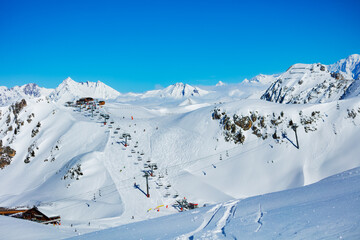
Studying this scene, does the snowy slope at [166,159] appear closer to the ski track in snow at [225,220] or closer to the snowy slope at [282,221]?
the ski track in snow at [225,220]

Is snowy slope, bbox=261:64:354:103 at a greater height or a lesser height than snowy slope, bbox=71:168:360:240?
greater

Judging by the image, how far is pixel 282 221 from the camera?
11.9 meters

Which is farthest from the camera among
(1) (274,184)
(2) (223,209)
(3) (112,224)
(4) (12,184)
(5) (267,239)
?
(4) (12,184)

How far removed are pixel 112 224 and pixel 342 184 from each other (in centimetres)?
2820

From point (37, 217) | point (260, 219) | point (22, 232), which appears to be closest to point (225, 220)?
point (260, 219)

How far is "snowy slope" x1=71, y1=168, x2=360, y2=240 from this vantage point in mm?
9930

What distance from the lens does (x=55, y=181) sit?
55125 millimetres

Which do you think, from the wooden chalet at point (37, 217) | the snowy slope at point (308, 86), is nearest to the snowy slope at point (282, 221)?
the wooden chalet at point (37, 217)

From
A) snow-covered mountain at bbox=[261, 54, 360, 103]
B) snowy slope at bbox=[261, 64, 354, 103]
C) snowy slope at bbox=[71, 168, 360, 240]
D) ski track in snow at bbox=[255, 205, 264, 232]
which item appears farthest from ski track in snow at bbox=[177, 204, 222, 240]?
snowy slope at bbox=[261, 64, 354, 103]

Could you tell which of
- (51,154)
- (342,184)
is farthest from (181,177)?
(342,184)

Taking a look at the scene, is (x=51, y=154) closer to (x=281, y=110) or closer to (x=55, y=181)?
(x=55, y=181)

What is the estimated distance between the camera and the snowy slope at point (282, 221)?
9930 millimetres

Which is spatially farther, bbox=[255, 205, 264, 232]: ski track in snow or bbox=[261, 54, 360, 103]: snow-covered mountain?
bbox=[261, 54, 360, 103]: snow-covered mountain

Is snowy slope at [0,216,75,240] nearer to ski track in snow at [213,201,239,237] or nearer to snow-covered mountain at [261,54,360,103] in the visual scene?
ski track in snow at [213,201,239,237]
